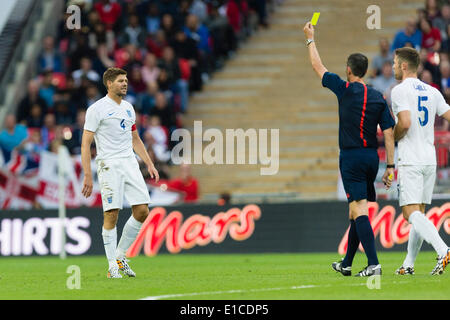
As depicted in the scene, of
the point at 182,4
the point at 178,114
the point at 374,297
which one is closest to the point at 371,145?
the point at 374,297

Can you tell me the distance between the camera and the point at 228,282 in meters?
12.0

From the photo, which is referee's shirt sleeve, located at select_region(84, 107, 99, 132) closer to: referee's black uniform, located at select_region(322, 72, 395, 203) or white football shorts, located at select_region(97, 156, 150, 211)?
white football shorts, located at select_region(97, 156, 150, 211)

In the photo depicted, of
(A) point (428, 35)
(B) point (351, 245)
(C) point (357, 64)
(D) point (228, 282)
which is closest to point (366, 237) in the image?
(B) point (351, 245)

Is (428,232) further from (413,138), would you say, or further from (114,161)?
(114,161)

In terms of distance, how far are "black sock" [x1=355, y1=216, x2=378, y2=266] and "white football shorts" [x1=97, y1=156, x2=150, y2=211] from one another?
2.46 m

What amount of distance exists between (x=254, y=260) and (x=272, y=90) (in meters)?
9.38

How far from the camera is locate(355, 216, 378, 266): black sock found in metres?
12.1

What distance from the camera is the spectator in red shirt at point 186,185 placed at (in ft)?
70.8

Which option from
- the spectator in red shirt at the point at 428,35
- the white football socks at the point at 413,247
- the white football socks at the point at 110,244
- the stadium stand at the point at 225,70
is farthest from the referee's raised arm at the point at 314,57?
the spectator in red shirt at the point at 428,35

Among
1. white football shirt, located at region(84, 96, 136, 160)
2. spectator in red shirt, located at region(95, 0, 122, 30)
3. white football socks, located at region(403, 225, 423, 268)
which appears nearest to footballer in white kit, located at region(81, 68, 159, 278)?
white football shirt, located at region(84, 96, 136, 160)

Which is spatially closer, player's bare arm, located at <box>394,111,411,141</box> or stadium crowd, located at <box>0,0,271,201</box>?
player's bare arm, located at <box>394,111,411,141</box>

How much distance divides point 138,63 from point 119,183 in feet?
42.7
